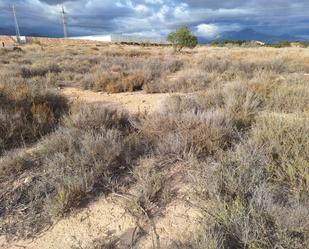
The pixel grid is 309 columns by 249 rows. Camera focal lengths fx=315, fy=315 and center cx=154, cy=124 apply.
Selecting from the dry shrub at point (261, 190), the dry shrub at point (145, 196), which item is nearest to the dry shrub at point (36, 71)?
the dry shrub at point (145, 196)

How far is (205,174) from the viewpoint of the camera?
12.0 feet

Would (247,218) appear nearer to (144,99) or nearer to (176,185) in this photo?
(176,185)

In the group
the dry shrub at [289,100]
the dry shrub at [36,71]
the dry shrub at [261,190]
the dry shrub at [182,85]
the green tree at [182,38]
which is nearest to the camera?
the dry shrub at [261,190]

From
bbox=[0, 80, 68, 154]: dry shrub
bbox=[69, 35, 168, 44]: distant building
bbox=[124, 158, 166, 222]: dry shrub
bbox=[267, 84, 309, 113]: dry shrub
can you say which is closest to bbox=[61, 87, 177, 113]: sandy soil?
bbox=[0, 80, 68, 154]: dry shrub

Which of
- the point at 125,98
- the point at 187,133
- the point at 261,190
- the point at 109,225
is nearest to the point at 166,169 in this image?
the point at 187,133

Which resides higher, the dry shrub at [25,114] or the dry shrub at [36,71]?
the dry shrub at [25,114]

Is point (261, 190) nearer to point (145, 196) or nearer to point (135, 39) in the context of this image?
point (145, 196)

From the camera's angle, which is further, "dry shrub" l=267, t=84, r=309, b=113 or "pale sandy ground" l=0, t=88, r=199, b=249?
"dry shrub" l=267, t=84, r=309, b=113

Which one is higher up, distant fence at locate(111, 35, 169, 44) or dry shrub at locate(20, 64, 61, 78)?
dry shrub at locate(20, 64, 61, 78)

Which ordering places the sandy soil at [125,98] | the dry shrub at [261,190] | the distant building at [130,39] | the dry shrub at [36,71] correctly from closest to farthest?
the dry shrub at [261,190] < the sandy soil at [125,98] < the dry shrub at [36,71] < the distant building at [130,39]

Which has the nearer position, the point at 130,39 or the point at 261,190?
the point at 261,190

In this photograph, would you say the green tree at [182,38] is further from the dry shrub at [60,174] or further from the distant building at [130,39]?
the distant building at [130,39]

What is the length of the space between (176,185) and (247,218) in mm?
1309

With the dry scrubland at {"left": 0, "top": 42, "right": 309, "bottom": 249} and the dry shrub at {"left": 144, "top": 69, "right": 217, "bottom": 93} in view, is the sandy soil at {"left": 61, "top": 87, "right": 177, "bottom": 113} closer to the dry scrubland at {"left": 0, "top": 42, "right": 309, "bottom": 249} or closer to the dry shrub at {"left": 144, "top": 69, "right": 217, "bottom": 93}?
the dry shrub at {"left": 144, "top": 69, "right": 217, "bottom": 93}
